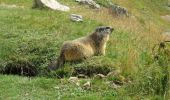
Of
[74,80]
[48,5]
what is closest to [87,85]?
[74,80]

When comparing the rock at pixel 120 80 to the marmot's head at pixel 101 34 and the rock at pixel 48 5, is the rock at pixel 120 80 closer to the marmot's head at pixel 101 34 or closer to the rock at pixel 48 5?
the marmot's head at pixel 101 34

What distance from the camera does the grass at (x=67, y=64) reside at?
42.6 ft

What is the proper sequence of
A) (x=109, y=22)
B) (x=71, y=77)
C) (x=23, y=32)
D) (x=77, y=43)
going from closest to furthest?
(x=71, y=77) < (x=77, y=43) < (x=23, y=32) < (x=109, y=22)

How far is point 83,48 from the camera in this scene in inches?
628

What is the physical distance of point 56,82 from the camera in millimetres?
14203

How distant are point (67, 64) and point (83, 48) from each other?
0.83 m

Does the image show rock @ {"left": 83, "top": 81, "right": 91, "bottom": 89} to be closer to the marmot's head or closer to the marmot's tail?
the marmot's tail

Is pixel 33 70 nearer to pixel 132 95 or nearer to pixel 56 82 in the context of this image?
pixel 56 82

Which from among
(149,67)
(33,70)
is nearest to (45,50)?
(33,70)

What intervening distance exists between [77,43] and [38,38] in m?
2.58

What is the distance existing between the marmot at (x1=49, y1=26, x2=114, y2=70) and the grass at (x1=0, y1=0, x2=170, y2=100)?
0.30 metres

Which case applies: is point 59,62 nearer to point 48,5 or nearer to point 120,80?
point 120,80

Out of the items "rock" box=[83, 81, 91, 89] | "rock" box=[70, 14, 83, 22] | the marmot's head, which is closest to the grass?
"rock" box=[83, 81, 91, 89]

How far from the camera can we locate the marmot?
617 inches
